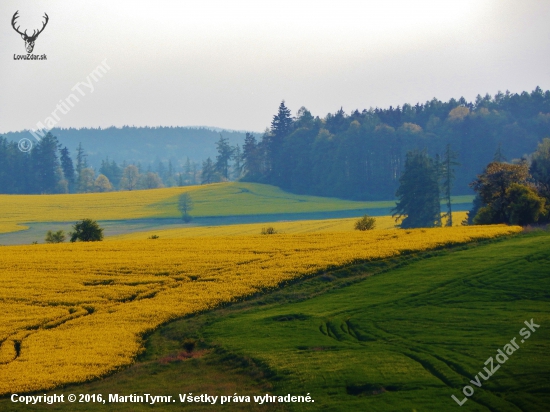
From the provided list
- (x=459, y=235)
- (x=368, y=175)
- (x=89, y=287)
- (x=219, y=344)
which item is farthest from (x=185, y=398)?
(x=368, y=175)

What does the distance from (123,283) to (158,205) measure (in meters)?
70.9

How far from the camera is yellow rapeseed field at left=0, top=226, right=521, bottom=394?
88.4ft

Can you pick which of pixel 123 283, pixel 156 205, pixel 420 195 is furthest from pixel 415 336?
pixel 156 205

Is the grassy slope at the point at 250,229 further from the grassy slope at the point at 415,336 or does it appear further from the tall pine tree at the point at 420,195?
the grassy slope at the point at 415,336

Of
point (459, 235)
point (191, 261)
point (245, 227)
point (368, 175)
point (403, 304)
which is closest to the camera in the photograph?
point (403, 304)

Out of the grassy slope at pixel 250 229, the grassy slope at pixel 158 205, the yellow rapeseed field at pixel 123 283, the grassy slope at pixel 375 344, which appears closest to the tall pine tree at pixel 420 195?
the grassy slope at pixel 250 229

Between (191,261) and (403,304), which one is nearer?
→ (403,304)

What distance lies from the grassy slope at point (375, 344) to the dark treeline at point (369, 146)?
101 metres

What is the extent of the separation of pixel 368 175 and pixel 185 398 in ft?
416

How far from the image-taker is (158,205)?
109125mm

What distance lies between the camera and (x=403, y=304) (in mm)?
32250

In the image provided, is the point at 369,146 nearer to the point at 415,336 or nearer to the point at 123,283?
the point at 123,283

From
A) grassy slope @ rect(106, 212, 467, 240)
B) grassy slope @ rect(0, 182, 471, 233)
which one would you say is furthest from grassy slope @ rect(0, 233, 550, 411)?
grassy slope @ rect(0, 182, 471, 233)

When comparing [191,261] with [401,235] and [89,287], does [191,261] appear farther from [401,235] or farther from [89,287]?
[401,235]
